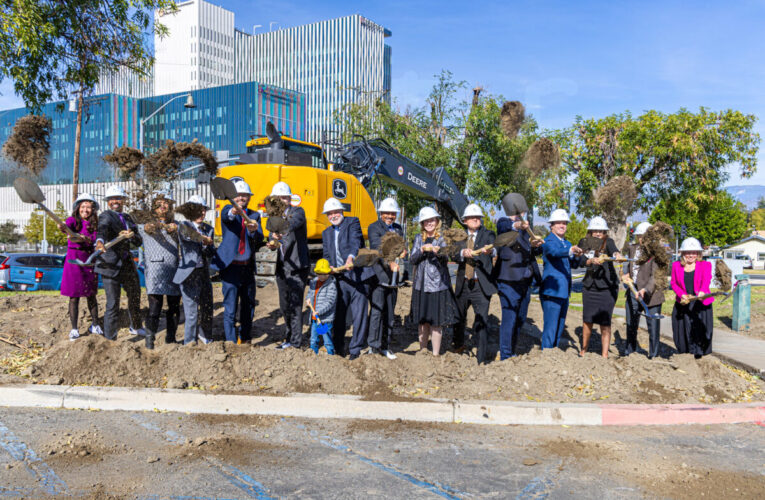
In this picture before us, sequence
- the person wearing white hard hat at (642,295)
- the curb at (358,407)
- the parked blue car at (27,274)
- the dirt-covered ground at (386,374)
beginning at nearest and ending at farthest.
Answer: the curb at (358,407) → the dirt-covered ground at (386,374) → the person wearing white hard hat at (642,295) → the parked blue car at (27,274)

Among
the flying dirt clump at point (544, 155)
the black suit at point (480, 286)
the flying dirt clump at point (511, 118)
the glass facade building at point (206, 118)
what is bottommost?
the black suit at point (480, 286)

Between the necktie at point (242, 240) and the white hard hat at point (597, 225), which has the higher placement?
the white hard hat at point (597, 225)

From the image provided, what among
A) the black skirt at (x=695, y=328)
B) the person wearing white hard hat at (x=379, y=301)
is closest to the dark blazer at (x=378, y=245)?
the person wearing white hard hat at (x=379, y=301)

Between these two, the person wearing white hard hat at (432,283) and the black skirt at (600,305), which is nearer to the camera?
the person wearing white hard hat at (432,283)

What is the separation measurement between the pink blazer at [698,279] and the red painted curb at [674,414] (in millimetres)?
1736

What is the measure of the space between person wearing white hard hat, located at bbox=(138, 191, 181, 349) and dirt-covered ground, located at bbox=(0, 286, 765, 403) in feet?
2.62

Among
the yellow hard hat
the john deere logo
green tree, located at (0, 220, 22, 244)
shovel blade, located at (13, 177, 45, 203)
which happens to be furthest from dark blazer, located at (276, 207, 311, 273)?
green tree, located at (0, 220, 22, 244)

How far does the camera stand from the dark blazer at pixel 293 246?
7.30 m

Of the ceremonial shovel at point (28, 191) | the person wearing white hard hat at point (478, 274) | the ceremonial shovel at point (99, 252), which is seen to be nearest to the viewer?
the ceremonial shovel at point (28, 191)

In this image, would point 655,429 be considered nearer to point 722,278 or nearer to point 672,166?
point 722,278

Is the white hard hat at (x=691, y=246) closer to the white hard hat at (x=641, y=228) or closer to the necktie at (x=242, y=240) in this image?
the white hard hat at (x=641, y=228)

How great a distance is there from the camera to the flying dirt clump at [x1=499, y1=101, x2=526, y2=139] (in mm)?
24688

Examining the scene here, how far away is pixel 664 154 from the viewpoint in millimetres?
28266

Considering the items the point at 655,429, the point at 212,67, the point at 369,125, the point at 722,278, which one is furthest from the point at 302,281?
the point at 212,67
